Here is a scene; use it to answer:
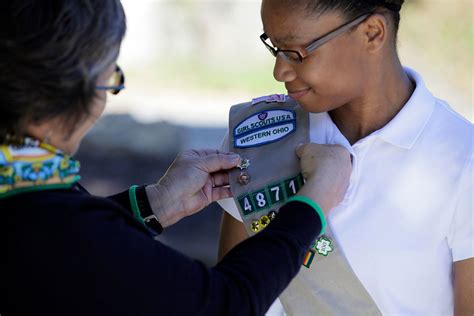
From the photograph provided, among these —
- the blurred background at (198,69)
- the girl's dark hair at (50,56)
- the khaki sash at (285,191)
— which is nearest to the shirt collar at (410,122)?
the khaki sash at (285,191)

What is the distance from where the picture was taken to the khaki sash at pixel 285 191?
194 cm

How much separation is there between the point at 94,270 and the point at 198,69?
7182 mm

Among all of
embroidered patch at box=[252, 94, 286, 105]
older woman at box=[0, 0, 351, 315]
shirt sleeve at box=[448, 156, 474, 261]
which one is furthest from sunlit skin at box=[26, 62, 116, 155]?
shirt sleeve at box=[448, 156, 474, 261]

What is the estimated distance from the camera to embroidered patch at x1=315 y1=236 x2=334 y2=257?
1.93m

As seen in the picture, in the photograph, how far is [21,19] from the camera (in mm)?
1390

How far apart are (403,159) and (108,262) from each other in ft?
2.86

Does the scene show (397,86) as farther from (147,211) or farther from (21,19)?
(21,19)

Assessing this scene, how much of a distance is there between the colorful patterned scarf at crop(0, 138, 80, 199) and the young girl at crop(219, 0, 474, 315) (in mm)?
698

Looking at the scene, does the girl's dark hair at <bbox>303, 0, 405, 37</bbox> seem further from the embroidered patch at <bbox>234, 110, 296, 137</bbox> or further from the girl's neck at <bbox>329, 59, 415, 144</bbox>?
the embroidered patch at <bbox>234, 110, 296, 137</bbox>

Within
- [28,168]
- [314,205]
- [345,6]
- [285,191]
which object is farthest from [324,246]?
[28,168]

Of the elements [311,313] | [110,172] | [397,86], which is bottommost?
[110,172]

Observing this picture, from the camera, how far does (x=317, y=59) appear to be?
1.86 m

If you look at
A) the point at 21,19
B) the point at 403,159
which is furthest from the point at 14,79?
the point at 403,159

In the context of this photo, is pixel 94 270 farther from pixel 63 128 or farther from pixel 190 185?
pixel 190 185
